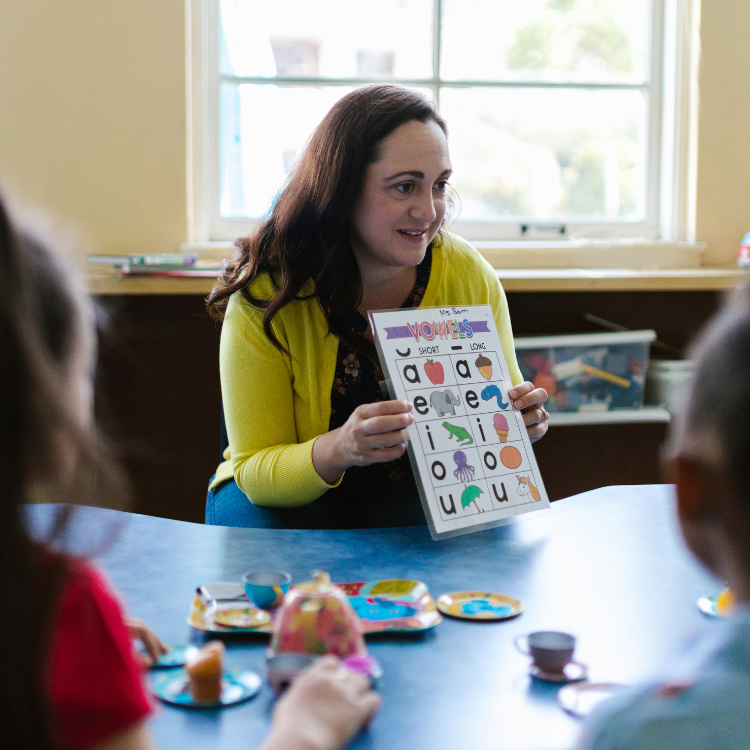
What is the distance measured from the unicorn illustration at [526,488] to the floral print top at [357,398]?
0.33 meters

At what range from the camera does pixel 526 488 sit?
4.59 ft

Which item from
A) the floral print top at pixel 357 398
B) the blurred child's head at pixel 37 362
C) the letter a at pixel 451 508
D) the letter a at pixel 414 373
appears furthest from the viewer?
the floral print top at pixel 357 398

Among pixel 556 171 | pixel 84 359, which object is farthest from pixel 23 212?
pixel 556 171

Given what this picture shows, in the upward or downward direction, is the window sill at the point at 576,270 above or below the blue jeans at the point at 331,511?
above

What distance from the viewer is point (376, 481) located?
5.50ft

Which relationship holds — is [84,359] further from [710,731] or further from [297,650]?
[710,731]

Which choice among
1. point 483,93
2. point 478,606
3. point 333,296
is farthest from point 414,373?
point 483,93

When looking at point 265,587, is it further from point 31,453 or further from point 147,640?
point 31,453

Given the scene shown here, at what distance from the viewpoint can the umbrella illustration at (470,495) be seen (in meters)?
1.33

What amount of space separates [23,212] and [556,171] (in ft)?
8.01

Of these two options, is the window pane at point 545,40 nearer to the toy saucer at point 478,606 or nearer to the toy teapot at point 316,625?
the toy saucer at point 478,606

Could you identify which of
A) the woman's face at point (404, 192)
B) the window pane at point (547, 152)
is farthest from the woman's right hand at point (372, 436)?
the window pane at point (547, 152)

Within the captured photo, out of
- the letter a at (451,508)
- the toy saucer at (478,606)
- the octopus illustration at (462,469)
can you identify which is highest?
the octopus illustration at (462,469)

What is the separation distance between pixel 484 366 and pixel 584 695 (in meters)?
0.72
